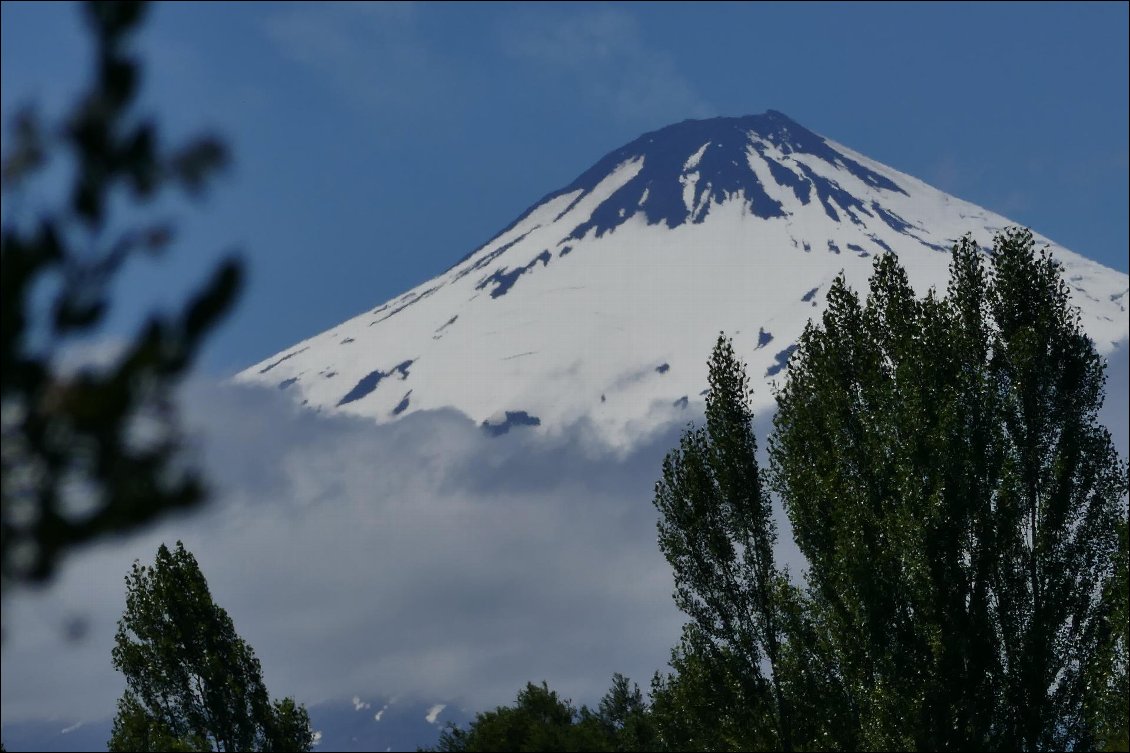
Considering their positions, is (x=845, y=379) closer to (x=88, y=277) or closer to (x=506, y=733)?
(x=88, y=277)

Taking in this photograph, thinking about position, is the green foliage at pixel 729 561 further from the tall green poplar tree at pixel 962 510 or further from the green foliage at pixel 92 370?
the green foliage at pixel 92 370

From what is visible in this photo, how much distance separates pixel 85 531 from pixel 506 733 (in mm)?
76905

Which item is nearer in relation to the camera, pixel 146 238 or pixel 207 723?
pixel 146 238

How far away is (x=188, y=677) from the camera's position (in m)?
30.0

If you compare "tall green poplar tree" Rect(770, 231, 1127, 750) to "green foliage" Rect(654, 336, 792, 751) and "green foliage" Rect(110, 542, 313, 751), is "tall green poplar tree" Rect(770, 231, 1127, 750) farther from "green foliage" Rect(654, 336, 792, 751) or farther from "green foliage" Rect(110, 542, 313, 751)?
"green foliage" Rect(110, 542, 313, 751)

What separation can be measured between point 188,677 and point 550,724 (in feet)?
165

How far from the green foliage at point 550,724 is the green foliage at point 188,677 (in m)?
37.7

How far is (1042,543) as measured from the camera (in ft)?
84.5

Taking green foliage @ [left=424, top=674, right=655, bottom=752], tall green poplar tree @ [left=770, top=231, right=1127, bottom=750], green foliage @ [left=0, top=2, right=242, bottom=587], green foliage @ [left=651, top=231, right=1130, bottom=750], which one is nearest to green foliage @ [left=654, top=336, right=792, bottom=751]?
green foliage @ [left=651, top=231, right=1130, bottom=750]

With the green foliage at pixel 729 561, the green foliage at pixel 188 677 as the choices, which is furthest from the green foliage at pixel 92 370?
the green foliage at pixel 188 677

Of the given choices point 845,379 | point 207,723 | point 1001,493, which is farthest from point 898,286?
point 207,723

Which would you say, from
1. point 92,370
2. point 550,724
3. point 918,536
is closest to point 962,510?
point 918,536

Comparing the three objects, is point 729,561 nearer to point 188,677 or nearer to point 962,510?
point 962,510

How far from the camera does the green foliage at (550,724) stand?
72.1m
